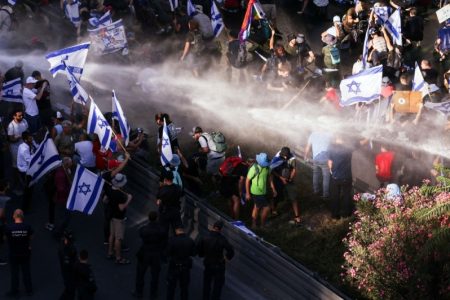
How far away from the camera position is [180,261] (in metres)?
16.9

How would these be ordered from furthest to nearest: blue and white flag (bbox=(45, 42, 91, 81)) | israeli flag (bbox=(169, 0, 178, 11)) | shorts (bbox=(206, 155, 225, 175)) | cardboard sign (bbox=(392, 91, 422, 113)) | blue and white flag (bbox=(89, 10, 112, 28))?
1. israeli flag (bbox=(169, 0, 178, 11))
2. blue and white flag (bbox=(89, 10, 112, 28))
3. blue and white flag (bbox=(45, 42, 91, 81))
4. shorts (bbox=(206, 155, 225, 175))
5. cardboard sign (bbox=(392, 91, 422, 113))

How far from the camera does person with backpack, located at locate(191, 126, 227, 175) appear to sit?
20.9 m

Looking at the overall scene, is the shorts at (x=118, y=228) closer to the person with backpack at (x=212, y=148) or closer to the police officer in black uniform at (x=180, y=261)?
the police officer in black uniform at (x=180, y=261)

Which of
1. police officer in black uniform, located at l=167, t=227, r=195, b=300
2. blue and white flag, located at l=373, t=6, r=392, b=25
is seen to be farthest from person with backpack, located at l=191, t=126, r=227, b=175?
blue and white flag, located at l=373, t=6, r=392, b=25

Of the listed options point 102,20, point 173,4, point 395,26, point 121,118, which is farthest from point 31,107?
point 395,26

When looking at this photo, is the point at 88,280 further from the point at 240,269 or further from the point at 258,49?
the point at 258,49

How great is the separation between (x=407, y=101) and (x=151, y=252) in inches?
269

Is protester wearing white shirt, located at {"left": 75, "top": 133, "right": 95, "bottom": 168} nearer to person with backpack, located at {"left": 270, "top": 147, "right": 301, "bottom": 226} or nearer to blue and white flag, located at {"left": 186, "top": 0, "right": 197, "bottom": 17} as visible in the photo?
person with backpack, located at {"left": 270, "top": 147, "right": 301, "bottom": 226}

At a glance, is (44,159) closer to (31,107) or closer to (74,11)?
(31,107)

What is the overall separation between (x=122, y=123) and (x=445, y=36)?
27.1ft

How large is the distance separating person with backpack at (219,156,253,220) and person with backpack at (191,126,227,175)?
0.75 metres

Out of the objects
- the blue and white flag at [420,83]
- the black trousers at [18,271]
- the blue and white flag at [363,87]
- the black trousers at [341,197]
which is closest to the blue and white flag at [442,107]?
the blue and white flag at [420,83]

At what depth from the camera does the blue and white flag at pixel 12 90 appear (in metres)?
22.0

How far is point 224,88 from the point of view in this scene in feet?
82.9
